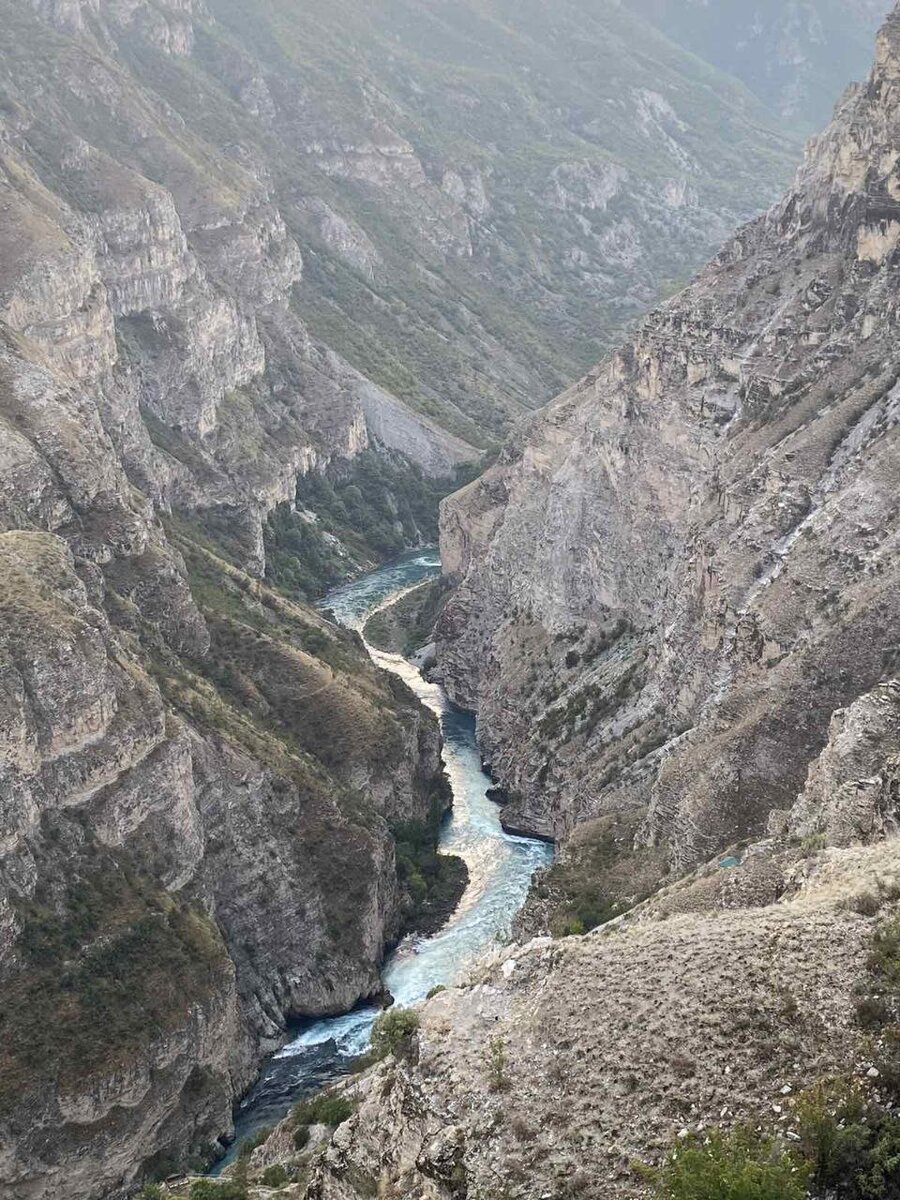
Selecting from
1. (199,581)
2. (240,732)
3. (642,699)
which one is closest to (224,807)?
(240,732)

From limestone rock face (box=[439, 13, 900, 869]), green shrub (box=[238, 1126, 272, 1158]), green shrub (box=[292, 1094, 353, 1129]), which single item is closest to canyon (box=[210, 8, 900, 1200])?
limestone rock face (box=[439, 13, 900, 869])

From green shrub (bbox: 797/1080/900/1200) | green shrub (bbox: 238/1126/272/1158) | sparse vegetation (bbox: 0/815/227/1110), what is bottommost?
green shrub (bbox: 238/1126/272/1158)

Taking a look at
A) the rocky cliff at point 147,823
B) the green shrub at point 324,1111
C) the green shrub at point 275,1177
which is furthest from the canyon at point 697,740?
the rocky cliff at point 147,823

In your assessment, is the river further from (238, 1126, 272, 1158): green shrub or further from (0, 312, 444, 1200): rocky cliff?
(238, 1126, 272, 1158): green shrub

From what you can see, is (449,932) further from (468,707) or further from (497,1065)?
(497,1065)

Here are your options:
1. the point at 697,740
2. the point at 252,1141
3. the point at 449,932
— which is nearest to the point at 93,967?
the point at 252,1141

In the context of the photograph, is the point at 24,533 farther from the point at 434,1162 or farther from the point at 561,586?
the point at 434,1162

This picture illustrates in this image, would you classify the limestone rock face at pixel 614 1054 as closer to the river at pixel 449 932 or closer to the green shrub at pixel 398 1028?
the green shrub at pixel 398 1028
